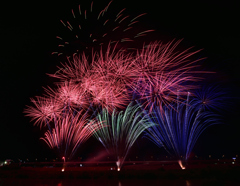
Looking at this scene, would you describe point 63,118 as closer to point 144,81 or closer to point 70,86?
point 70,86

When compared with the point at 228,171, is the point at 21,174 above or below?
above

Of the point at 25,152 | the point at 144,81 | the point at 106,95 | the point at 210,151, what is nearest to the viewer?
the point at 144,81

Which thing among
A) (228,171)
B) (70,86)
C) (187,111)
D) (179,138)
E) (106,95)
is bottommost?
(228,171)

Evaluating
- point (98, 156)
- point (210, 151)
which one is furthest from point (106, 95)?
point (210, 151)

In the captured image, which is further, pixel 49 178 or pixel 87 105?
pixel 87 105

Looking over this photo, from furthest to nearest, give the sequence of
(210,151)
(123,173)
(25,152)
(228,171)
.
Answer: (25,152) → (210,151) → (123,173) → (228,171)

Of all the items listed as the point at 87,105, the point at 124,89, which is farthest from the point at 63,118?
the point at 124,89

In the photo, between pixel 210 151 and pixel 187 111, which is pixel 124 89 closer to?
pixel 187 111
